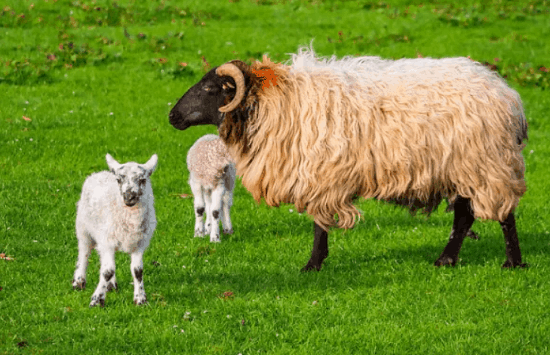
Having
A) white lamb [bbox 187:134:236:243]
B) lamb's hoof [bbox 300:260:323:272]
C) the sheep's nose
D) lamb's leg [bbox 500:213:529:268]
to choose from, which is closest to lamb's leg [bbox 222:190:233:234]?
white lamb [bbox 187:134:236:243]

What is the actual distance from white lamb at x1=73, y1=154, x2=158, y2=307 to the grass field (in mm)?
354

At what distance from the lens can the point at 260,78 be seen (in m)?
8.89

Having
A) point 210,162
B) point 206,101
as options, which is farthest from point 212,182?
point 206,101

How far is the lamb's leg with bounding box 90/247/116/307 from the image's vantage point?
24.7 feet

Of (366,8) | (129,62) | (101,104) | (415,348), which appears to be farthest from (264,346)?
(366,8)

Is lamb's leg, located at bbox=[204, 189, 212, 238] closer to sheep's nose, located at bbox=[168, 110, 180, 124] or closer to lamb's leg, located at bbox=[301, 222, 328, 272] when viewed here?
sheep's nose, located at bbox=[168, 110, 180, 124]

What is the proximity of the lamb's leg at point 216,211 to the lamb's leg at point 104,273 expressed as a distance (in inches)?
103

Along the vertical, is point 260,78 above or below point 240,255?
above

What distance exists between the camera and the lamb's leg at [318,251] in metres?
9.06

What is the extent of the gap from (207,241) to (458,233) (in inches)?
127

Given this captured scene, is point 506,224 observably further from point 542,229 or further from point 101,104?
point 101,104

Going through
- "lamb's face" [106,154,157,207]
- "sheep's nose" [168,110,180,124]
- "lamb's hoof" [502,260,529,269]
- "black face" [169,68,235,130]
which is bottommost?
"lamb's hoof" [502,260,529,269]

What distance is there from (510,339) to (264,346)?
227 centimetres

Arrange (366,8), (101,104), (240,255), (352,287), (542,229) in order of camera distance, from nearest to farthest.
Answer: (352,287) < (240,255) < (542,229) < (101,104) < (366,8)
